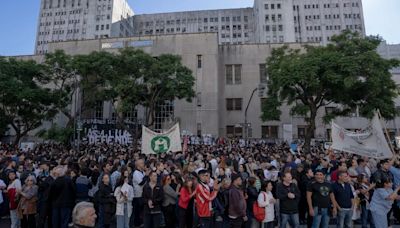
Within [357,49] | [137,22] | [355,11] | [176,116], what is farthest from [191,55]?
Answer: [137,22]

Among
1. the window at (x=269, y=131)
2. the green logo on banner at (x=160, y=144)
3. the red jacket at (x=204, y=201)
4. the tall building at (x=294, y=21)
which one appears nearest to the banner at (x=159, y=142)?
the green logo on banner at (x=160, y=144)

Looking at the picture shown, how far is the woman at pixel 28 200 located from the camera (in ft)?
22.9

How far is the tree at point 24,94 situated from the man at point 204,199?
22922 millimetres

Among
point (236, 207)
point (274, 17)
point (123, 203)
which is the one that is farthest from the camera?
point (274, 17)

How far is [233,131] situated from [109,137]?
1614 centimetres

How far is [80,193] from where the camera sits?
7496 millimetres

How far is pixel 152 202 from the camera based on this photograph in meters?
6.72

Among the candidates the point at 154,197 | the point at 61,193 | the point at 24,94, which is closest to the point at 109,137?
the point at 24,94

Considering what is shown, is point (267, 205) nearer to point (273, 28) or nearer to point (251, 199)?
point (251, 199)

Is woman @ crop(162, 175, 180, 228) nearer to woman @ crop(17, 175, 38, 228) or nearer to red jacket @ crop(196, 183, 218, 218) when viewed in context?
red jacket @ crop(196, 183, 218, 218)

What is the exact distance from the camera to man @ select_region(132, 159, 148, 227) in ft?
25.4

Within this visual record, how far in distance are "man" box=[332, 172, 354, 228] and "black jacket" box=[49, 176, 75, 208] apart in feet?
20.2

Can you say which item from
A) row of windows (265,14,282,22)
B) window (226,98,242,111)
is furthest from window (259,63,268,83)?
row of windows (265,14,282,22)

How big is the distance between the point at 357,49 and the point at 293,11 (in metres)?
76.3
